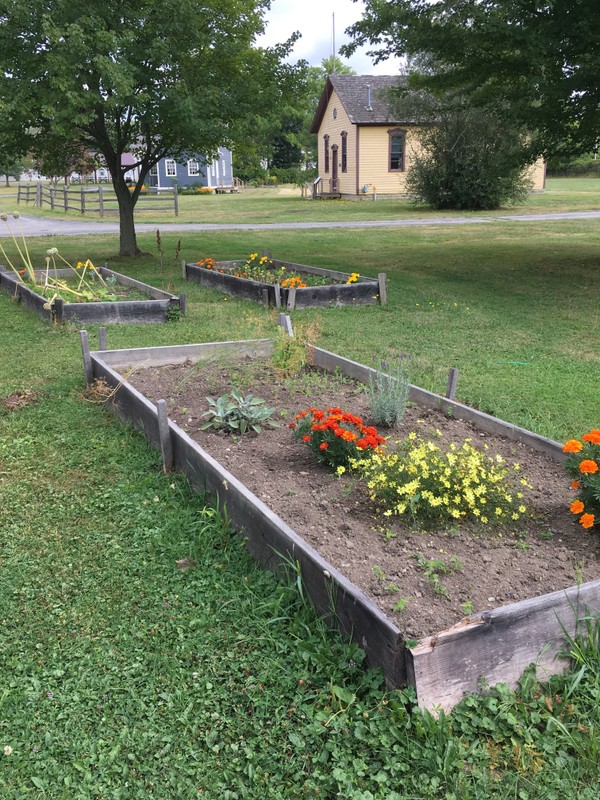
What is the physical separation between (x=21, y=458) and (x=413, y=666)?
10.7 ft

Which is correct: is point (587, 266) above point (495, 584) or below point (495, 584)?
above

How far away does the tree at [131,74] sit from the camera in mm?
11328

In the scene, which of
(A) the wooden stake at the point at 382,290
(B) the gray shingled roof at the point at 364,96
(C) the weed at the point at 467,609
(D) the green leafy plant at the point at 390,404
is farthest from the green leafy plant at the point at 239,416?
(B) the gray shingled roof at the point at 364,96

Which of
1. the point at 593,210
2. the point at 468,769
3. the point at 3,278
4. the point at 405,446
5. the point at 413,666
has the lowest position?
the point at 468,769

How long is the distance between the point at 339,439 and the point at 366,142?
1356 inches

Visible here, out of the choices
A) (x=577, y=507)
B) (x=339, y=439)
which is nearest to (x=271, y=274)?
(x=339, y=439)

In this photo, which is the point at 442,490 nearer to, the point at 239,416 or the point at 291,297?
the point at 239,416

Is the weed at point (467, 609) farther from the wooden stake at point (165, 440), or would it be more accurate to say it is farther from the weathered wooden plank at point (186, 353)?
the weathered wooden plank at point (186, 353)

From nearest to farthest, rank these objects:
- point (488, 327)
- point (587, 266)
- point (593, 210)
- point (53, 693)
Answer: point (53, 693) → point (488, 327) → point (587, 266) → point (593, 210)

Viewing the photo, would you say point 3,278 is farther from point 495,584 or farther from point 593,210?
point 593,210

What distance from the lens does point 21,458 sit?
480 centimetres

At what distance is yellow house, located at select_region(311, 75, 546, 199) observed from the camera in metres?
35.7

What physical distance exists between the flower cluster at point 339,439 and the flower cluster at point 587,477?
1034mm

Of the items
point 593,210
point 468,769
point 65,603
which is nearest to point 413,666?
point 468,769
